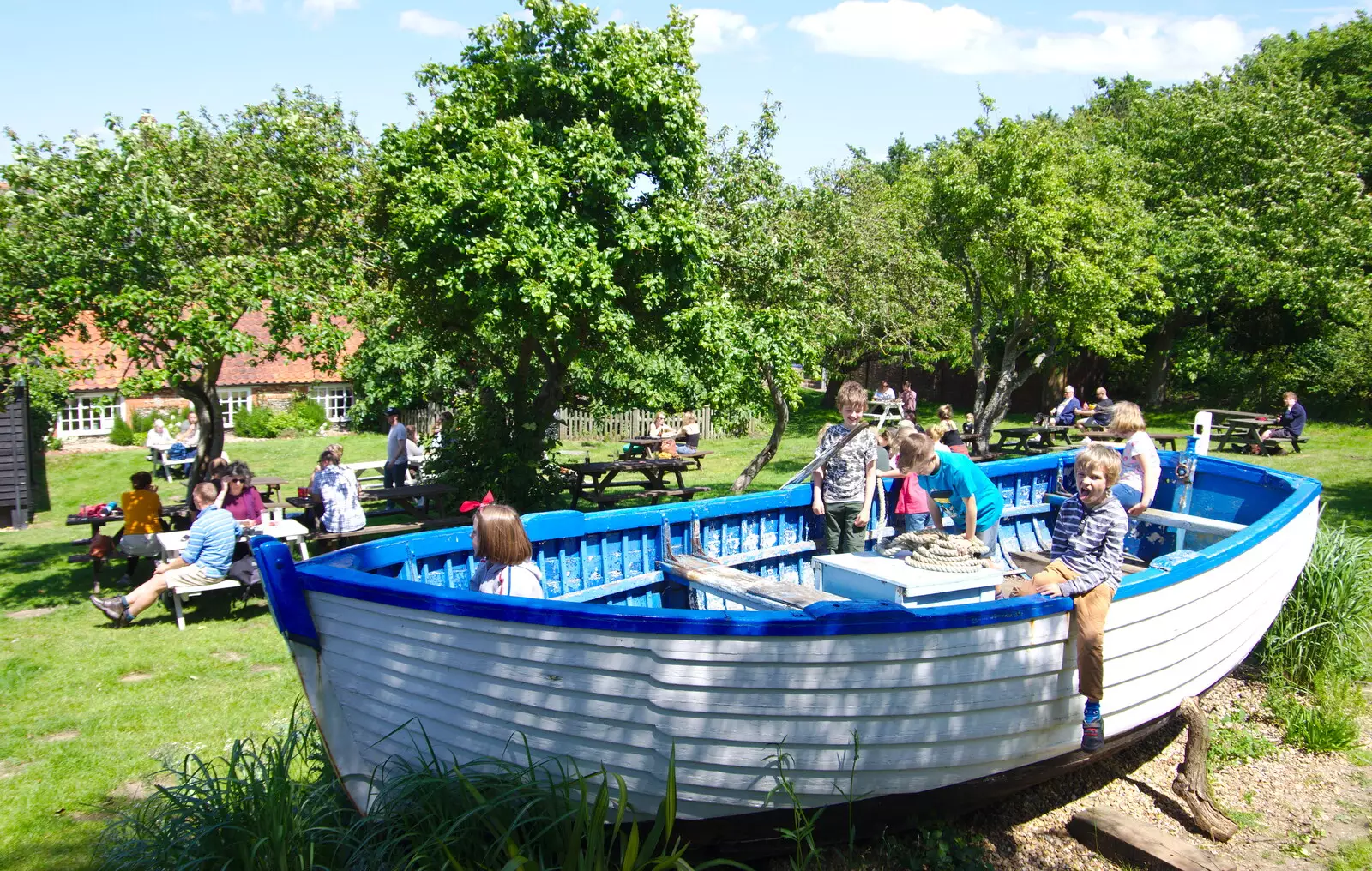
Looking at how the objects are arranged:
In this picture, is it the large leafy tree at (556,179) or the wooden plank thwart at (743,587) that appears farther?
the large leafy tree at (556,179)

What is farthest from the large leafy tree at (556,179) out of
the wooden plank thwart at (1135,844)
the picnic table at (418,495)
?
the wooden plank thwart at (1135,844)

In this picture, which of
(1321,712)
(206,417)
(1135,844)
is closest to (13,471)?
(206,417)

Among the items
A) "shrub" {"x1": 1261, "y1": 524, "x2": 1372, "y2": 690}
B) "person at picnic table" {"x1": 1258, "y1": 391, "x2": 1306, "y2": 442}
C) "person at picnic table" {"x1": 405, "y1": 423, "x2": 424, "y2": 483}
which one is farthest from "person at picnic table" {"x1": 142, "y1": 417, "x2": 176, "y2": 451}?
"person at picnic table" {"x1": 1258, "y1": 391, "x2": 1306, "y2": 442}

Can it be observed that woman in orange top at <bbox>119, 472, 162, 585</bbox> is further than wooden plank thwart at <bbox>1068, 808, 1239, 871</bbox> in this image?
Yes

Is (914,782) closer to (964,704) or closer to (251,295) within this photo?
(964,704)

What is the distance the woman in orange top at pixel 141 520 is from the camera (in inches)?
368

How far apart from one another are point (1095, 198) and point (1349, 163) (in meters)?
4.57

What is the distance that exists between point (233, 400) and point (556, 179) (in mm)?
22950

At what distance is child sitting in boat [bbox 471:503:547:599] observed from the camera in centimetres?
446

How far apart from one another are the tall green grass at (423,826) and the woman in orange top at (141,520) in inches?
232

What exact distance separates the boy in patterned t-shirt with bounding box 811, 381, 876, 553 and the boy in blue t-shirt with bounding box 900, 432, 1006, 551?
0.48 meters

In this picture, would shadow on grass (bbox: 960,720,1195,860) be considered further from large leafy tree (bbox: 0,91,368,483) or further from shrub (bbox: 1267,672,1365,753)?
large leafy tree (bbox: 0,91,368,483)

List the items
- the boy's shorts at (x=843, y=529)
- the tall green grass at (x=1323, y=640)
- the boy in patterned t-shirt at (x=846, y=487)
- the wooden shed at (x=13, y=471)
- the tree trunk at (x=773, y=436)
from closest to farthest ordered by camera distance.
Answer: the tall green grass at (x=1323, y=640)
the boy in patterned t-shirt at (x=846, y=487)
the boy's shorts at (x=843, y=529)
the tree trunk at (x=773, y=436)
the wooden shed at (x=13, y=471)

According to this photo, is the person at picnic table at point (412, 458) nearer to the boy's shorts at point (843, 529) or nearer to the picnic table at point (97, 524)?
the picnic table at point (97, 524)
